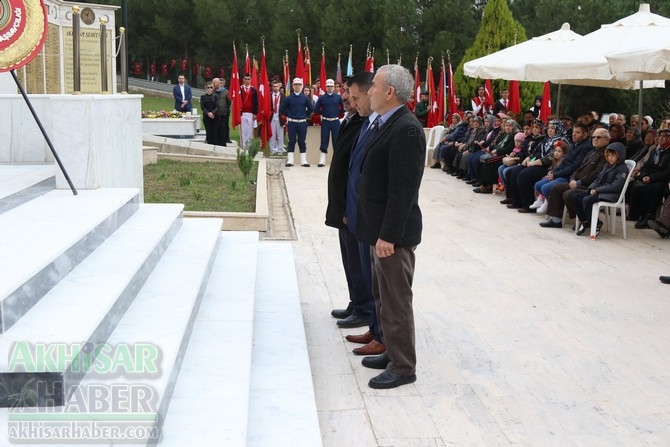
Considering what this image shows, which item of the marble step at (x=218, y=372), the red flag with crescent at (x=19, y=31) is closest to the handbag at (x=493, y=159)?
the marble step at (x=218, y=372)

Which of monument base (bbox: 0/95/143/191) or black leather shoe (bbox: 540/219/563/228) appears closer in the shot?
monument base (bbox: 0/95/143/191)

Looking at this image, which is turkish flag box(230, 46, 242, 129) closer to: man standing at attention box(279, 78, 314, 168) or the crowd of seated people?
A: man standing at attention box(279, 78, 314, 168)

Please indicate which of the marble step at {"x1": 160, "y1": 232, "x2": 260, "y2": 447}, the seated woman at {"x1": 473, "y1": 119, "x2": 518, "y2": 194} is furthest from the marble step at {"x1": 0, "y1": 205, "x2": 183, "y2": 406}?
the seated woman at {"x1": 473, "y1": 119, "x2": 518, "y2": 194}

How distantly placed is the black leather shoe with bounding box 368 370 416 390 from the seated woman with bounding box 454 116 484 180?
413 inches

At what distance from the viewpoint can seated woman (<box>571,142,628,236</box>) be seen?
9383 mm

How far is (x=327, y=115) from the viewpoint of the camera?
1764 cm

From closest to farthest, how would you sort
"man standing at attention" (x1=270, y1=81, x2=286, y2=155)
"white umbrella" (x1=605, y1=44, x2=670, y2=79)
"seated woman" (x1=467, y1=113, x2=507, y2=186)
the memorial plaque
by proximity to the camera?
"white umbrella" (x1=605, y1=44, x2=670, y2=79), the memorial plaque, "seated woman" (x1=467, y1=113, x2=507, y2=186), "man standing at attention" (x1=270, y1=81, x2=286, y2=155)

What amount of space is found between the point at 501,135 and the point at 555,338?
8.32 meters

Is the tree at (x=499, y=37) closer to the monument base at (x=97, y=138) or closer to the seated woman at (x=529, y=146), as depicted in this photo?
the seated woman at (x=529, y=146)

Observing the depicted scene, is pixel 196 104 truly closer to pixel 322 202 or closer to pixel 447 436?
pixel 322 202

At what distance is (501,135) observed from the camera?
13562 mm

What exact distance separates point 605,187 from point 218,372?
6.51 metres

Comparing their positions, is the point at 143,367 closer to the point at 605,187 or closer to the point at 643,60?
the point at 643,60

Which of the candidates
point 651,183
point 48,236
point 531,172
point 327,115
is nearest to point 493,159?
point 531,172
